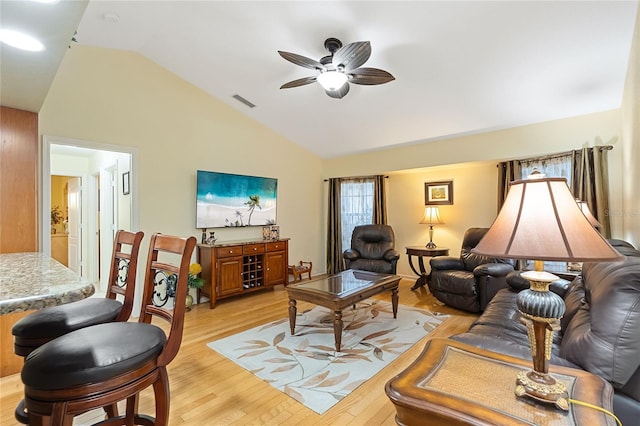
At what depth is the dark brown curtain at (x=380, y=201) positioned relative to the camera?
18.1 feet

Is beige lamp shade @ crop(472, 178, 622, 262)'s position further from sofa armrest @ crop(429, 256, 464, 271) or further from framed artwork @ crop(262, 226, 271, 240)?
framed artwork @ crop(262, 226, 271, 240)

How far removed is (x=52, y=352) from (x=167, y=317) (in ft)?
1.27

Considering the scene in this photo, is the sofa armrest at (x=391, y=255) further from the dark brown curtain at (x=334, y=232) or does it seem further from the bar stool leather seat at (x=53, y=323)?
the bar stool leather seat at (x=53, y=323)

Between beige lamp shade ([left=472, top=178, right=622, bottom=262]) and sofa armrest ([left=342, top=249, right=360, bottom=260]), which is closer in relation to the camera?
beige lamp shade ([left=472, top=178, right=622, bottom=262])

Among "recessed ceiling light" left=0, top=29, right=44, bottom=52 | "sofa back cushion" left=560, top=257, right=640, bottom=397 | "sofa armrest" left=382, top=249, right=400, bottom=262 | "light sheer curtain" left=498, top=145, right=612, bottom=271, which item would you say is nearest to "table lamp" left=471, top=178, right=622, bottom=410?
"sofa back cushion" left=560, top=257, right=640, bottom=397

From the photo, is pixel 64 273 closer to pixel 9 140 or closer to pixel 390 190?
pixel 9 140

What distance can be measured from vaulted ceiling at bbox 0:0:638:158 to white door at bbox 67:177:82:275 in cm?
340

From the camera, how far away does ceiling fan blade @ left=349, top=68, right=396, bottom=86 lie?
2.64 meters

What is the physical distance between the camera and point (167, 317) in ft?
4.29

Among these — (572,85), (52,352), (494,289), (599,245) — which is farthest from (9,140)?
(572,85)

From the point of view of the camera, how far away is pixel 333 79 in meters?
2.67

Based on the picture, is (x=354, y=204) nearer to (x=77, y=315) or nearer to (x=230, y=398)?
(x=230, y=398)

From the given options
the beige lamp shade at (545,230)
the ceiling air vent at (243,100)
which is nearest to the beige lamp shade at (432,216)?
the ceiling air vent at (243,100)

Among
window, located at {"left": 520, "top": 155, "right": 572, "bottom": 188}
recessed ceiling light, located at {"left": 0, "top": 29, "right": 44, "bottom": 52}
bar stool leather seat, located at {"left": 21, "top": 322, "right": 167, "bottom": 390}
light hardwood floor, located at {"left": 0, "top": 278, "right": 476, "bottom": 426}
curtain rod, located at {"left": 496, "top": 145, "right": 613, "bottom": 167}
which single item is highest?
recessed ceiling light, located at {"left": 0, "top": 29, "right": 44, "bottom": 52}
